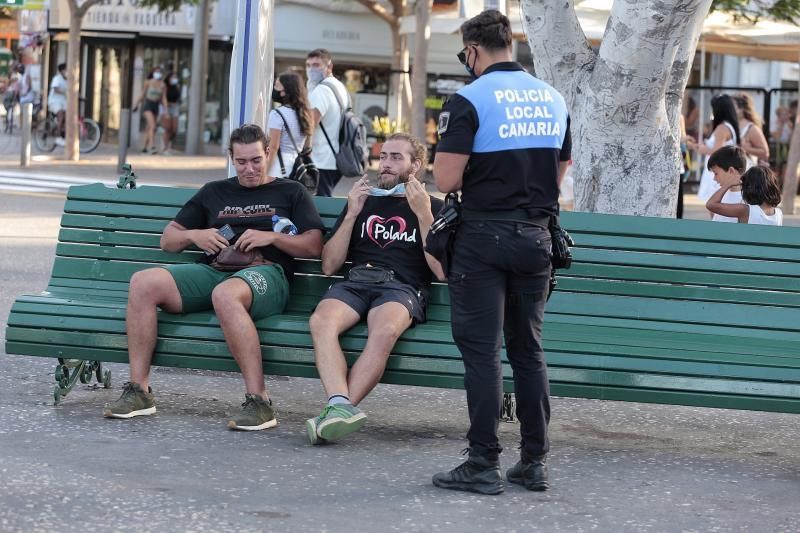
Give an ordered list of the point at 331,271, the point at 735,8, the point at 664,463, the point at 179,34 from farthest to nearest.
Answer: the point at 179,34 < the point at 735,8 < the point at 331,271 < the point at 664,463

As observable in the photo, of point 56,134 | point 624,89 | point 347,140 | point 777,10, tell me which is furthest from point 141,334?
point 56,134

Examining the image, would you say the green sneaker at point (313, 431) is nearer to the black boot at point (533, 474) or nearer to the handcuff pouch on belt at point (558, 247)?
the black boot at point (533, 474)

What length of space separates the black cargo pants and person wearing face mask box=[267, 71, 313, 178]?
15.4 ft

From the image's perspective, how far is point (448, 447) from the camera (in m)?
6.15

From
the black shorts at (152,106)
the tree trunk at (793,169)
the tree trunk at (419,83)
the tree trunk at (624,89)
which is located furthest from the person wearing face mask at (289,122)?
the black shorts at (152,106)

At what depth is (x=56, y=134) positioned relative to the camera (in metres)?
28.3

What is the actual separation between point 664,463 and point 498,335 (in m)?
1.13

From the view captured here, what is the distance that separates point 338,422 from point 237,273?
0.99 m

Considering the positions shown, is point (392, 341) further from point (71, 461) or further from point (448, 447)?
point (71, 461)

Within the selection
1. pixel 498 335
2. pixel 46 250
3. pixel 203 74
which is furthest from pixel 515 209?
pixel 203 74

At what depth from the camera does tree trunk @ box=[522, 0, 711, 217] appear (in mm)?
7480

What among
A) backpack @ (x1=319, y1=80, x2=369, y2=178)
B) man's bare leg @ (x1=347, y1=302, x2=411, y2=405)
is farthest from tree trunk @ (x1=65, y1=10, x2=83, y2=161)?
man's bare leg @ (x1=347, y1=302, x2=411, y2=405)

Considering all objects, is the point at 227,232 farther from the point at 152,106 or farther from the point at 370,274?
the point at 152,106

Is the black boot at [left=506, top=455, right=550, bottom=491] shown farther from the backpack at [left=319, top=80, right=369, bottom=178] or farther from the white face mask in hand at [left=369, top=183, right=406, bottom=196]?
the backpack at [left=319, top=80, right=369, bottom=178]
